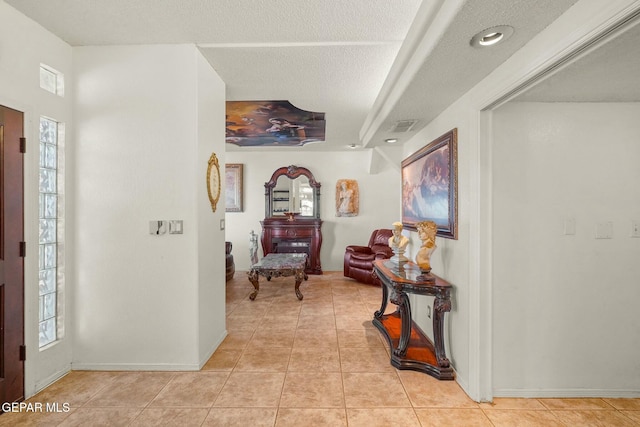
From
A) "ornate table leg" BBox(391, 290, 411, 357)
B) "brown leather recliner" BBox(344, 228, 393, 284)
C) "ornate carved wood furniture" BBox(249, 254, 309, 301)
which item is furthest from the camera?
"brown leather recliner" BBox(344, 228, 393, 284)

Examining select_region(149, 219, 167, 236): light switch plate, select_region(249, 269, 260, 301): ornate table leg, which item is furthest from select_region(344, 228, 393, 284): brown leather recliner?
select_region(149, 219, 167, 236): light switch plate

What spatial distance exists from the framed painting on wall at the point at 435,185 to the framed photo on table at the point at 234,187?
4201 mm

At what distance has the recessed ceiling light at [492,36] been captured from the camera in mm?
1522

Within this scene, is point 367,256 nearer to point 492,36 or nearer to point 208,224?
point 208,224

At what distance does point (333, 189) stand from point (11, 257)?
5.43m

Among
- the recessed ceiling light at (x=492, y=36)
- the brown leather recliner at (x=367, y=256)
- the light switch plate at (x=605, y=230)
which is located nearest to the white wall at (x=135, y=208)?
the recessed ceiling light at (x=492, y=36)

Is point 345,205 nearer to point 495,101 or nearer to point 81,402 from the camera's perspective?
point 495,101

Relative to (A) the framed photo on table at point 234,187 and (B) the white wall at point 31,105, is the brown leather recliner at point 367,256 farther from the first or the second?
(B) the white wall at point 31,105

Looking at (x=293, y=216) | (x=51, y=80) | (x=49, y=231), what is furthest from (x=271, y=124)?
(x=49, y=231)

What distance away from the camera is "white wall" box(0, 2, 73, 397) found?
2.03m

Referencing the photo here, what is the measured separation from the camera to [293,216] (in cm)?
652

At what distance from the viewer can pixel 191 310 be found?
2.50m

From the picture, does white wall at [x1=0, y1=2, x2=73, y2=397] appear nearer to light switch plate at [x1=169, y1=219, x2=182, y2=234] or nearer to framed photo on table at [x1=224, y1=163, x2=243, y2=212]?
light switch plate at [x1=169, y1=219, x2=182, y2=234]

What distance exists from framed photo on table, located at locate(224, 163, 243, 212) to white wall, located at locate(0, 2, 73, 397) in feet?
14.3
